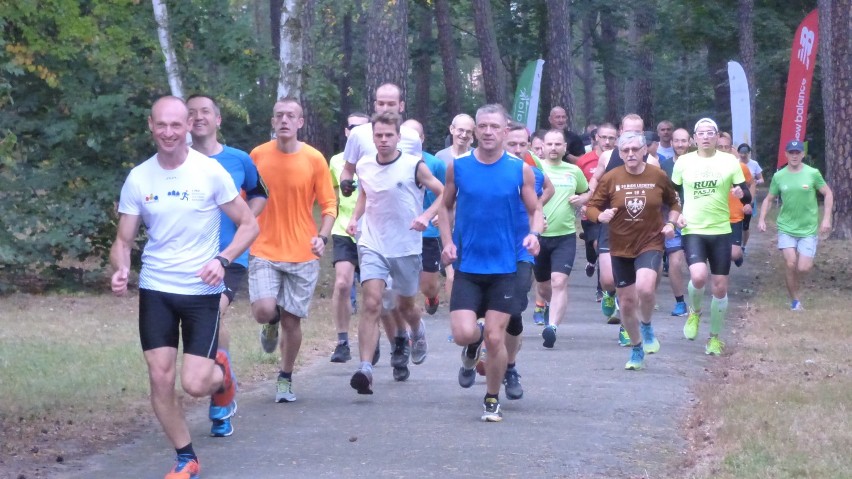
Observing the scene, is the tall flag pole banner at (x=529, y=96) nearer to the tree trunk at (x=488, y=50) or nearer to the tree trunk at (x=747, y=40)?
the tree trunk at (x=488, y=50)

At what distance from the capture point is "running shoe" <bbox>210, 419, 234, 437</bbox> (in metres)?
8.09

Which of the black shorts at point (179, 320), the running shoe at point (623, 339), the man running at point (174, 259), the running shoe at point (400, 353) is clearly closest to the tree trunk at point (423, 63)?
the running shoe at point (623, 339)

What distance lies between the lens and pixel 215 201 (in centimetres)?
695

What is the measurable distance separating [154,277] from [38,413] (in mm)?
2559

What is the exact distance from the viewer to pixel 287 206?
30.1ft

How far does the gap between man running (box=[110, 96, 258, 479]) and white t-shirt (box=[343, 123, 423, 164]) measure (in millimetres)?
2990

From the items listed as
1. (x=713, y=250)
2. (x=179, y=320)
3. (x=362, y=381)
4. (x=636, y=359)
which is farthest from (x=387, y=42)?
(x=179, y=320)

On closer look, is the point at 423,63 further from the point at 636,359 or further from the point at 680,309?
the point at 636,359

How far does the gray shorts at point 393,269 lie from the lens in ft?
31.4

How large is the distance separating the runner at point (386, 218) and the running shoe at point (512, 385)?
97cm

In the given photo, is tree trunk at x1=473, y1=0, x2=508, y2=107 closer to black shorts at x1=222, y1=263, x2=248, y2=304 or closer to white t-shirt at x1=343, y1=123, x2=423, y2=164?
white t-shirt at x1=343, y1=123, x2=423, y2=164

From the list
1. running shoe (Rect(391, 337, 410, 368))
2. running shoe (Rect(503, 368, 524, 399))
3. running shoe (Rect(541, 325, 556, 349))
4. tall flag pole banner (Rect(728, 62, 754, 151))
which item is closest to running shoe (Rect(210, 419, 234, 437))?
running shoe (Rect(503, 368, 524, 399))

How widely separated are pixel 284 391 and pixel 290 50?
921 cm

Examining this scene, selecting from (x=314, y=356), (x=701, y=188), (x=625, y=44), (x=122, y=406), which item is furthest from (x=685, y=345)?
(x=625, y=44)
